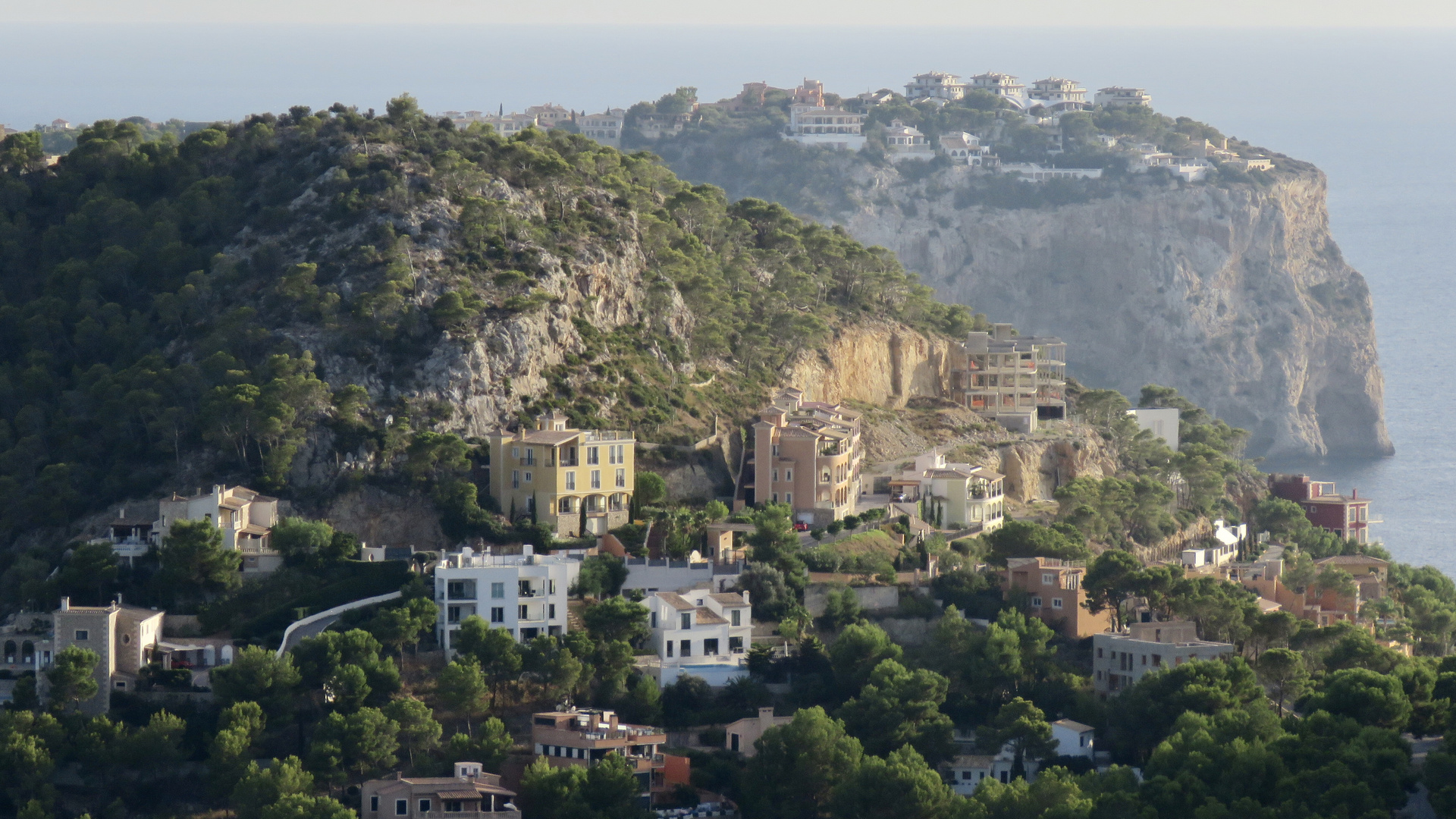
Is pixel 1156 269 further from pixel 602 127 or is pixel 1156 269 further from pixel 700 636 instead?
pixel 700 636

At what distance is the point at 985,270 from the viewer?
184 meters

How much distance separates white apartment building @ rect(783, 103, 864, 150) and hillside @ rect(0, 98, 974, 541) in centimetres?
8282

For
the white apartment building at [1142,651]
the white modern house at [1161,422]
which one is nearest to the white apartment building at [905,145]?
the white modern house at [1161,422]

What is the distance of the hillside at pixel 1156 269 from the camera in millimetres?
179125

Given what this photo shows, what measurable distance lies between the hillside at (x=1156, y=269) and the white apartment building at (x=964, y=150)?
1876 millimetres

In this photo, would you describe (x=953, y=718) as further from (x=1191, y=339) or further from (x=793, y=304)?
(x=1191, y=339)

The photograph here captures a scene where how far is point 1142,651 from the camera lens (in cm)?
7931

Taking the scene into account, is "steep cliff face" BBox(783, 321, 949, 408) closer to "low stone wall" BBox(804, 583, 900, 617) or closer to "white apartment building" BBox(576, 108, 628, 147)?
"low stone wall" BBox(804, 583, 900, 617)

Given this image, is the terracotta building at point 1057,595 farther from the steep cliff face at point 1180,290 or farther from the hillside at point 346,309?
the steep cliff face at point 1180,290

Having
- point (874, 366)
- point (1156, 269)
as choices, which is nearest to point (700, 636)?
point (874, 366)

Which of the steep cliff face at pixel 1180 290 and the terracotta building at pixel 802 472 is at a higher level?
the steep cliff face at pixel 1180 290

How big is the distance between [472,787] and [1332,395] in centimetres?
12191

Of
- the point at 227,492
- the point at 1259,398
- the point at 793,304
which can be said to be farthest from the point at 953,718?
the point at 1259,398

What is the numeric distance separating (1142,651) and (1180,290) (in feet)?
344
